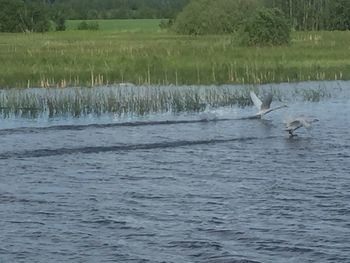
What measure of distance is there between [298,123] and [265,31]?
32692 millimetres

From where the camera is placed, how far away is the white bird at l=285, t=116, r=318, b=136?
20.8 metres

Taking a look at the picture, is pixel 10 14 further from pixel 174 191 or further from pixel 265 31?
pixel 174 191

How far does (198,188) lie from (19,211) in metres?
3.11

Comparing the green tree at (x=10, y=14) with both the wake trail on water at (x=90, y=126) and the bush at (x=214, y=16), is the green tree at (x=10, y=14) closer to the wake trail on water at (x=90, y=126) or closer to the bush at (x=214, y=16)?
the bush at (x=214, y=16)

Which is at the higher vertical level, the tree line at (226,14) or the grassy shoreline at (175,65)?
the tree line at (226,14)

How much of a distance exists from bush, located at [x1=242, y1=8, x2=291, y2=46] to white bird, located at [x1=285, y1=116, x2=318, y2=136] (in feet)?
106

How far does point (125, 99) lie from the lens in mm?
27734

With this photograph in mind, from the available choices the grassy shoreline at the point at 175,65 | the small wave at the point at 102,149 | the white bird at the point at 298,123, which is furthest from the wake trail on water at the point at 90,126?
the grassy shoreline at the point at 175,65

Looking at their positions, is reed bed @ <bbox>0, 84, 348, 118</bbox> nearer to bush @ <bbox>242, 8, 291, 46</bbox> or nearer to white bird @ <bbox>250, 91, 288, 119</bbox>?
white bird @ <bbox>250, 91, 288, 119</bbox>

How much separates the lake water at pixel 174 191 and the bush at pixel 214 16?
5485cm

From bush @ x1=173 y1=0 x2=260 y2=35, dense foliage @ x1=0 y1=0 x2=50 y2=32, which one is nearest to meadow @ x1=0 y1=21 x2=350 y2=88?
bush @ x1=173 y1=0 x2=260 y2=35

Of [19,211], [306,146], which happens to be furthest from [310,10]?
[19,211]

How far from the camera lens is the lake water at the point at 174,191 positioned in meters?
11.8

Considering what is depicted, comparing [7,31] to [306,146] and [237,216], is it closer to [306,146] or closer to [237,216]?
[306,146]
